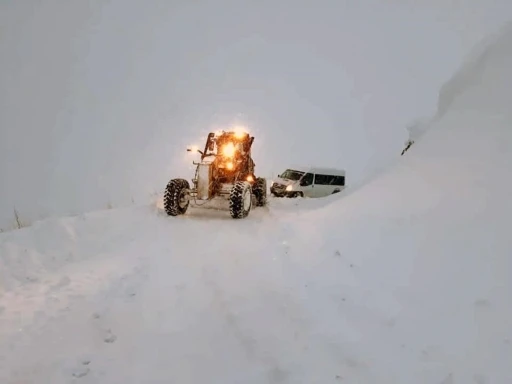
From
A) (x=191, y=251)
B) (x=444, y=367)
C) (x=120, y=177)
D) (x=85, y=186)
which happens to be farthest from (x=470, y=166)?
(x=120, y=177)

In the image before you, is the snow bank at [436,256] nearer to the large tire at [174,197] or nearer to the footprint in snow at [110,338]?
the footprint in snow at [110,338]

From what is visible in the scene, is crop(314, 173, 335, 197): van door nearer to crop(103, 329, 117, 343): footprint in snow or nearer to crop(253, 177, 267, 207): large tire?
crop(253, 177, 267, 207): large tire

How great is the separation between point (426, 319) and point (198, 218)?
26.6ft

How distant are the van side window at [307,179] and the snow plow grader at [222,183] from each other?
20.5 ft

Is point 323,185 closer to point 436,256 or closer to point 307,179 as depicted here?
point 307,179

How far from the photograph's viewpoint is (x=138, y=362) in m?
3.55

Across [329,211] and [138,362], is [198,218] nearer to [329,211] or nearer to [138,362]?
[329,211]

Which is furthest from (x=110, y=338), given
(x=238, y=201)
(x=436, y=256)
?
(x=238, y=201)

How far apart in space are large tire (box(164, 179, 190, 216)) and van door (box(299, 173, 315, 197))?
9.77 m

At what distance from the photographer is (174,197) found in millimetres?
11336

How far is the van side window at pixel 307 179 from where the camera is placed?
67.7ft

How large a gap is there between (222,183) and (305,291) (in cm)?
812

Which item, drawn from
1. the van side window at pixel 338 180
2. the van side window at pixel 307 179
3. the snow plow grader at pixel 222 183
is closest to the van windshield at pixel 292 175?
the van side window at pixel 307 179

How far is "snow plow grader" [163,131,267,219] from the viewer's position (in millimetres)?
11406
